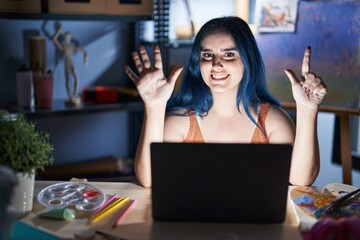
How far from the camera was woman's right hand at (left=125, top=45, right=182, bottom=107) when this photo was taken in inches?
48.6

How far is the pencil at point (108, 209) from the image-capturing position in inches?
42.2

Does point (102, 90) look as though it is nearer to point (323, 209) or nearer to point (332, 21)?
point (332, 21)

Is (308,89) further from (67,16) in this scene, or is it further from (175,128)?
(67,16)

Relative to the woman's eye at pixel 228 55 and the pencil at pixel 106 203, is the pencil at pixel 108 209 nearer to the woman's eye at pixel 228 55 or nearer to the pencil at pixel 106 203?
the pencil at pixel 106 203

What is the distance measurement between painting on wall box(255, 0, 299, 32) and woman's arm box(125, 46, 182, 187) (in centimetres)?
97

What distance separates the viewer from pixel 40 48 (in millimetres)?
2314

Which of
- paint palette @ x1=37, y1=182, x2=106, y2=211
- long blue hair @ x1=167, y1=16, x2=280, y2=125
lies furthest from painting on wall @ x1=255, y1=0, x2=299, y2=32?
paint palette @ x1=37, y1=182, x2=106, y2=211

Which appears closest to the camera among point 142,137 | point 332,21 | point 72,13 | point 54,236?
point 54,236

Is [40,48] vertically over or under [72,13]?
under

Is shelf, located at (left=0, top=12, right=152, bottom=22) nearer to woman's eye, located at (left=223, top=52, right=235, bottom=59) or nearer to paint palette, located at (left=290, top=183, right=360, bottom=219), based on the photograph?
woman's eye, located at (left=223, top=52, right=235, bottom=59)

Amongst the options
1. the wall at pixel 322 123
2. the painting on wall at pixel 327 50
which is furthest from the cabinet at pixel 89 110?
the painting on wall at pixel 327 50

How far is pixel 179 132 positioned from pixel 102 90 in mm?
1199

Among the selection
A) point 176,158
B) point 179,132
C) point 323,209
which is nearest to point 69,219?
point 176,158

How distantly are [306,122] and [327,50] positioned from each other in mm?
847
